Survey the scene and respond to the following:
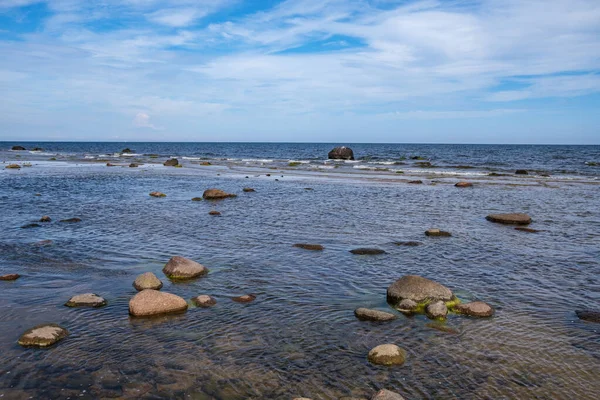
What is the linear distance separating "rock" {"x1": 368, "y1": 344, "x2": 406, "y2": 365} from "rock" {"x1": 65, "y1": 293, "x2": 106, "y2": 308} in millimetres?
5931

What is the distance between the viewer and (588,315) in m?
9.53

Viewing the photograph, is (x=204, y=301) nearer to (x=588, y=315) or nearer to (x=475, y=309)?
(x=475, y=309)

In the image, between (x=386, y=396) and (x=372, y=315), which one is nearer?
(x=386, y=396)

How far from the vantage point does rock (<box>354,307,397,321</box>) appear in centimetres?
924

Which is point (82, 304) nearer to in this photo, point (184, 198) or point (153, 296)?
point (153, 296)

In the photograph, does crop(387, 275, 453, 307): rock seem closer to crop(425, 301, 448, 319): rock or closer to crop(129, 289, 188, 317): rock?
crop(425, 301, 448, 319): rock

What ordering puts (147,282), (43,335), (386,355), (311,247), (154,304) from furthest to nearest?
1. (311,247)
2. (147,282)
3. (154,304)
4. (43,335)
5. (386,355)

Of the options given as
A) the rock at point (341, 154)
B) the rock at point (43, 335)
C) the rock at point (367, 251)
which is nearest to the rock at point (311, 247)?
the rock at point (367, 251)

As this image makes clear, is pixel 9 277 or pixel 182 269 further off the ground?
pixel 182 269

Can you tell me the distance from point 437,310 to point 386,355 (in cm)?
244

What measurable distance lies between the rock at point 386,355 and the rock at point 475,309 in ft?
8.83

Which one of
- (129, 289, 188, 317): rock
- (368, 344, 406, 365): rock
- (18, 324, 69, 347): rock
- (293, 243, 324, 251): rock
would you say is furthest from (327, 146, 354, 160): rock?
(18, 324, 69, 347): rock

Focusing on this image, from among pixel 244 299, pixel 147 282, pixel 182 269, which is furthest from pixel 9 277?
pixel 244 299

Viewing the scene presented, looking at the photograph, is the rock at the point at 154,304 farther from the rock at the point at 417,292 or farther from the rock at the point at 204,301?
the rock at the point at 417,292
